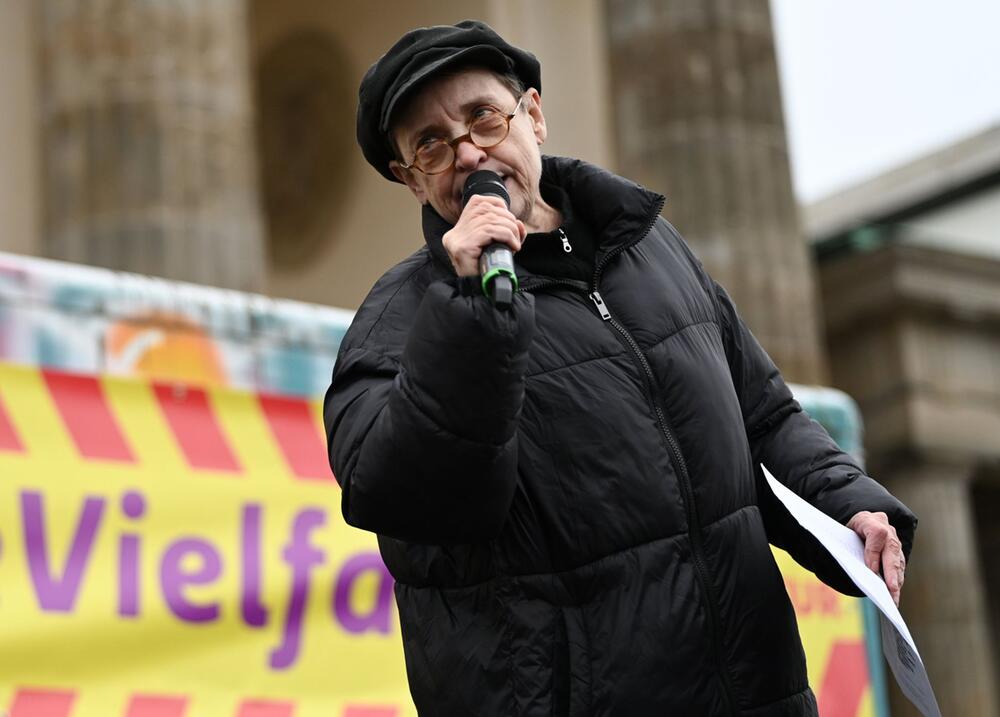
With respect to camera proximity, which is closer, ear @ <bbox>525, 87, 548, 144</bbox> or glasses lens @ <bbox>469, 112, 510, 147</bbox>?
glasses lens @ <bbox>469, 112, 510, 147</bbox>

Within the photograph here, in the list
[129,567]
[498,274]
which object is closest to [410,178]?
[498,274]

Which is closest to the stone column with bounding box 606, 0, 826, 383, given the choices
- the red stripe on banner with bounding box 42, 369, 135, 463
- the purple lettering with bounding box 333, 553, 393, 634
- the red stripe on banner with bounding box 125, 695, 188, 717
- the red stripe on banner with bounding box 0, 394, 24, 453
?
the purple lettering with bounding box 333, 553, 393, 634

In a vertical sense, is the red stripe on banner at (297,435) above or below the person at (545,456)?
above

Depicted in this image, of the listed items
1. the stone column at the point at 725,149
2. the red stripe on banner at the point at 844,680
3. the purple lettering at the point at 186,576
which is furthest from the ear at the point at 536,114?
the stone column at the point at 725,149

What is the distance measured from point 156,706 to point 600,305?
229 cm

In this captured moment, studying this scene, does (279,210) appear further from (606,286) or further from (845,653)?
(606,286)

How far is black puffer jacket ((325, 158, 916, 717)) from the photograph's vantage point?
1.97 metres

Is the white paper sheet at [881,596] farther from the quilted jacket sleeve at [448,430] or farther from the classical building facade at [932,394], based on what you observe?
the classical building facade at [932,394]

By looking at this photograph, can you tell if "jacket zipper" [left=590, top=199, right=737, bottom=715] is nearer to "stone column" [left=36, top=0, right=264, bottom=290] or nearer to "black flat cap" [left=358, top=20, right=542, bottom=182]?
"black flat cap" [left=358, top=20, right=542, bottom=182]

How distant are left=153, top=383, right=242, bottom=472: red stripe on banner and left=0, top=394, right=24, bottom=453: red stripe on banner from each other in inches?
17.9

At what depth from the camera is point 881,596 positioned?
84.0 inches

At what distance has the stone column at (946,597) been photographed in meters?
13.5

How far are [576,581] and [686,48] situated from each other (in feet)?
31.1

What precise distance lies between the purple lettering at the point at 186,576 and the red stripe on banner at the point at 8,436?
48cm
